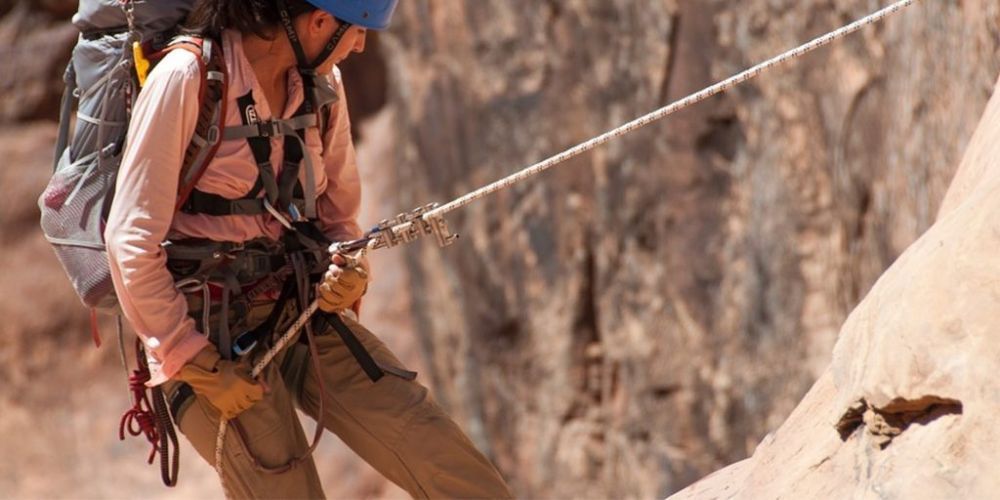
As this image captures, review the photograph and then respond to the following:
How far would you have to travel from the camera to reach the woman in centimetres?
271

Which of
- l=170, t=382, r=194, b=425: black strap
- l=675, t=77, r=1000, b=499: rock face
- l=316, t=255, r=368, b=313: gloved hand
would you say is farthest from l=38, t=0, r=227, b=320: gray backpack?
l=675, t=77, r=1000, b=499: rock face

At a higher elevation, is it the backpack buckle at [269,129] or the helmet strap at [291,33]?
the helmet strap at [291,33]

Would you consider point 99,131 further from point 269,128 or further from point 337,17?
point 337,17

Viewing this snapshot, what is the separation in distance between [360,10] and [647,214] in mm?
3447

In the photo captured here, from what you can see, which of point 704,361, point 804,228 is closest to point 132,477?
point 704,361

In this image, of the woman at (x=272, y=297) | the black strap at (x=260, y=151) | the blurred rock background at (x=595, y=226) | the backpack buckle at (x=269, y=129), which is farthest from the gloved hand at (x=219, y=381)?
the blurred rock background at (x=595, y=226)

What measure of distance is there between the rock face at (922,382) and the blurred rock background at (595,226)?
2.09 meters

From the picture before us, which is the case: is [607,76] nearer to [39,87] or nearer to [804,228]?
[804,228]

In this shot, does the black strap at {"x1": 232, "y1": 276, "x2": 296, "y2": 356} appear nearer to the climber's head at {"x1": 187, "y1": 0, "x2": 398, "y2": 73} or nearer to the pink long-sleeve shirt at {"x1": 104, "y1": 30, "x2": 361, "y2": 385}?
the pink long-sleeve shirt at {"x1": 104, "y1": 30, "x2": 361, "y2": 385}

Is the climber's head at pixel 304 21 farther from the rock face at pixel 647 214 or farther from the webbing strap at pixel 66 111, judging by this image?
the rock face at pixel 647 214

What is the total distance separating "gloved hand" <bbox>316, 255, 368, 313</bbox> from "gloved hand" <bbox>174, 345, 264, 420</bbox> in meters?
0.23

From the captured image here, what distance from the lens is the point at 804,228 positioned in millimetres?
5531

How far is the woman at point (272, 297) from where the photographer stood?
2705mm

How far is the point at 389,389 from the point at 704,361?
11.0 feet
